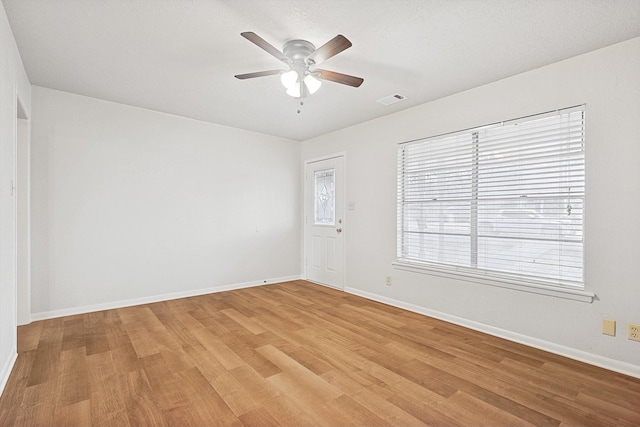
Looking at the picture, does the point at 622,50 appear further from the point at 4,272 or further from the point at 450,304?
the point at 4,272

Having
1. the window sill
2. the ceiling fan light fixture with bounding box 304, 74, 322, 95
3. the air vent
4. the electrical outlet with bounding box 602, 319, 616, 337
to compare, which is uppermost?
the air vent

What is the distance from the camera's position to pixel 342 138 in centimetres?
498

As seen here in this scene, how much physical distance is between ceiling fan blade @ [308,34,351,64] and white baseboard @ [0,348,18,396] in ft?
10.1

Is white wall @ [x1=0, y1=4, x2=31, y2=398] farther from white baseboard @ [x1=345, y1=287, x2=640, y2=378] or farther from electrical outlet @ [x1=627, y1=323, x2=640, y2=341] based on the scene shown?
electrical outlet @ [x1=627, y1=323, x2=640, y2=341]

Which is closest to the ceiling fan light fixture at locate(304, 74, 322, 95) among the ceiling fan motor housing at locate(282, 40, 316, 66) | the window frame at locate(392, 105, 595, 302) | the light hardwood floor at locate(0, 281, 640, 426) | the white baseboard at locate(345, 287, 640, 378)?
the ceiling fan motor housing at locate(282, 40, 316, 66)

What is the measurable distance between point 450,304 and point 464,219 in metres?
0.96

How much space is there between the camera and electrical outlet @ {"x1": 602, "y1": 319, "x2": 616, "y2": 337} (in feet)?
8.07

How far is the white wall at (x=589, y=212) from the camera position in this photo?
242cm

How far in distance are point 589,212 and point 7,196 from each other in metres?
4.51

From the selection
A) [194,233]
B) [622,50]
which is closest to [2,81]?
[194,233]

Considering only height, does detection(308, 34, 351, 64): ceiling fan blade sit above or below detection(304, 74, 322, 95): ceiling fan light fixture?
above

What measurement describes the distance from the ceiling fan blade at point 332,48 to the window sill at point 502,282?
259cm

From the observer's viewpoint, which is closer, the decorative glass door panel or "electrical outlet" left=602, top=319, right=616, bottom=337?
"electrical outlet" left=602, top=319, right=616, bottom=337

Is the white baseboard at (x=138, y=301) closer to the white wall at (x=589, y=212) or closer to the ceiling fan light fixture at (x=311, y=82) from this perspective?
the white wall at (x=589, y=212)
